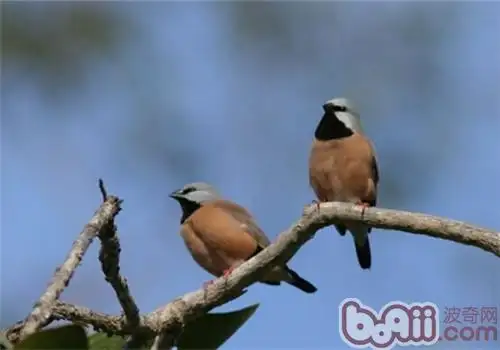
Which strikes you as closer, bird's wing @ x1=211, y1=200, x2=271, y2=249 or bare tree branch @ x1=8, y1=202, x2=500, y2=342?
bare tree branch @ x1=8, y1=202, x2=500, y2=342

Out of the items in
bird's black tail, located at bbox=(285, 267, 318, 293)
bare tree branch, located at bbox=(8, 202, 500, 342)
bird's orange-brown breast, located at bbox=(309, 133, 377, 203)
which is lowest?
bare tree branch, located at bbox=(8, 202, 500, 342)

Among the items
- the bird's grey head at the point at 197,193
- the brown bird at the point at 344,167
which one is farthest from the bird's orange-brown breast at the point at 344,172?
the bird's grey head at the point at 197,193

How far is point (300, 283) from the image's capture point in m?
2.97

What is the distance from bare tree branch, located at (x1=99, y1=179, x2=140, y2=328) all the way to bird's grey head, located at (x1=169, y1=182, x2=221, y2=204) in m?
2.33

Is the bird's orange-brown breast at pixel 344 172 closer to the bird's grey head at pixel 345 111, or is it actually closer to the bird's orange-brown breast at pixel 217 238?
the bird's grey head at pixel 345 111

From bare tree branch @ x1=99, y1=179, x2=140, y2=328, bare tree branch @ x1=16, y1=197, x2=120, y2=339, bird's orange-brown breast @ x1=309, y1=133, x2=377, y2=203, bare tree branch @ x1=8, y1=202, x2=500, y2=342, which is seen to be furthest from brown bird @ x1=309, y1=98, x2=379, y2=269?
bare tree branch @ x1=16, y1=197, x2=120, y2=339

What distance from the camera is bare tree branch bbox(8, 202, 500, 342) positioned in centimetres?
148

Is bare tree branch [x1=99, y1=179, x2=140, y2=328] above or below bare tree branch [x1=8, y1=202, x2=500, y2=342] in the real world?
below

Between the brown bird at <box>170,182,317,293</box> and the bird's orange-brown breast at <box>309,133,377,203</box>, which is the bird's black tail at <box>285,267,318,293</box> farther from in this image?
the bird's orange-brown breast at <box>309,133,377,203</box>

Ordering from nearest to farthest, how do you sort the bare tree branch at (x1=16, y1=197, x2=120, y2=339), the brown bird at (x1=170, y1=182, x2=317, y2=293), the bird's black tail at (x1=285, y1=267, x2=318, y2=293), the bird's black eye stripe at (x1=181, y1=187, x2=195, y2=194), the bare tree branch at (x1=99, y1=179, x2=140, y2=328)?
1. the bare tree branch at (x1=16, y1=197, x2=120, y2=339)
2. the bare tree branch at (x1=99, y1=179, x2=140, y2=328)
3. the bird's black tail at (x1=285, y1=267, x2=318, y2=293)
4. the brown bird at (x1=170, y1=182, x2=317, y2=293)
5. the bird's black eye stripe at (x1=181, y1=187, x2=195, y2=194)

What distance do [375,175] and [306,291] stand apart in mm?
708

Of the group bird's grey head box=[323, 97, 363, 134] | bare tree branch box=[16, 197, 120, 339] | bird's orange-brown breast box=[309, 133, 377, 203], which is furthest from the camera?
bird's grey head box=[323, 97, 363, 134]

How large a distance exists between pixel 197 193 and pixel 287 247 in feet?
6.54

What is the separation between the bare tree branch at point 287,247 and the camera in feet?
4.86
